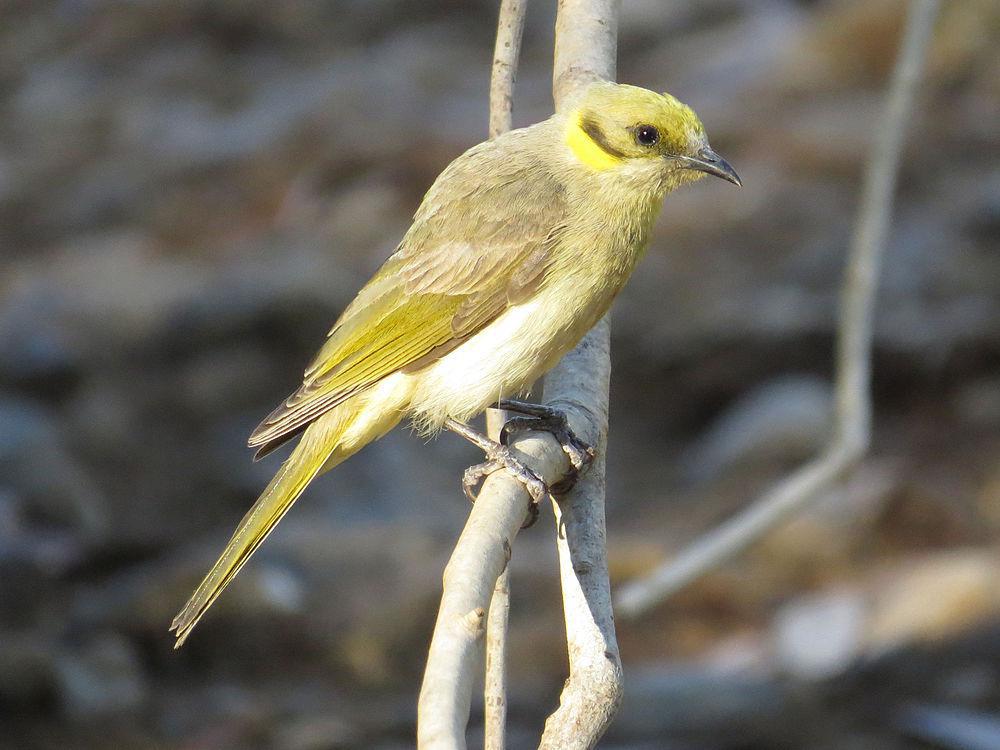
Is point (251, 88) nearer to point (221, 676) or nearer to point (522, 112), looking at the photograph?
point (522, 112)

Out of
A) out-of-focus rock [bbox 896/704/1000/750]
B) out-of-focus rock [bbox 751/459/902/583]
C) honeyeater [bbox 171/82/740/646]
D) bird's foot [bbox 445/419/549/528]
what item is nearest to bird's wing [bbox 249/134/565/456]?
honeyeater [bbox 171/82/740/646]

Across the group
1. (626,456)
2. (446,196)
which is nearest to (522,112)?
(626,456)

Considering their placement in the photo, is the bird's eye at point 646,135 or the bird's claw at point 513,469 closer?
the bird's claw at point 513,469

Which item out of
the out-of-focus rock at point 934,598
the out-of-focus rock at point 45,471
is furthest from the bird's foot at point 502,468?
the out-of-focus rock at point 45,471

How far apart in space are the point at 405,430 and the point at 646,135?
497cm

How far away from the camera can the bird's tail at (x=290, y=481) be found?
4.03 metres

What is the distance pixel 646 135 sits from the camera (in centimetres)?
448

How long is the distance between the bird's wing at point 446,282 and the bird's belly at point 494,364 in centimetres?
6

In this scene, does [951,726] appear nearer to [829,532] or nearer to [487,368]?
[829,532]

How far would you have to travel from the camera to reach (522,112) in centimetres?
1115

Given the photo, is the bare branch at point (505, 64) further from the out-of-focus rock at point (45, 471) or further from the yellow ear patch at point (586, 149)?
the out-of-focus rock at point (45, 471)

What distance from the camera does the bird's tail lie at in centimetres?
403

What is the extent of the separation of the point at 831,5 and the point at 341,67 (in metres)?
3.93

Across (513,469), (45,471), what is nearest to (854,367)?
(513,469)
